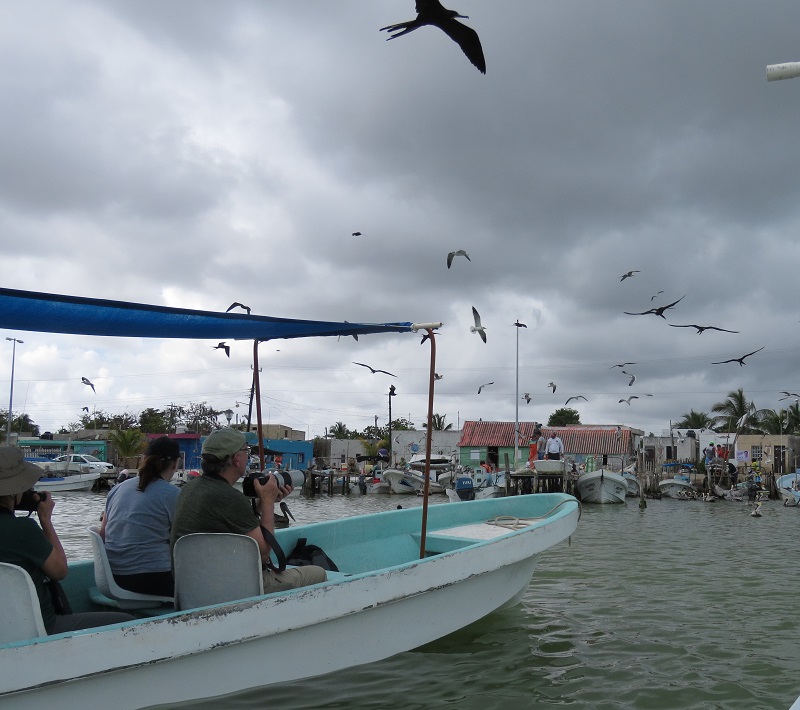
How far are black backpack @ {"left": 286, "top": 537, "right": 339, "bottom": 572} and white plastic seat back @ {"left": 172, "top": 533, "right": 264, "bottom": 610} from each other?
1.69 meters

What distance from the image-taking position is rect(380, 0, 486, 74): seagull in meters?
5.09

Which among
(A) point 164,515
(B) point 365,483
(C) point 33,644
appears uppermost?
(A) point 164,515

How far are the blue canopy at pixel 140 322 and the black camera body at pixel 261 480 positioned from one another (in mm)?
1286

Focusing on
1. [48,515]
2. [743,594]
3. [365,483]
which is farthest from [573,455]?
[48,515]

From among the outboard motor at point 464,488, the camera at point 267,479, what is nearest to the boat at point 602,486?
the outboard motor at point 464,488

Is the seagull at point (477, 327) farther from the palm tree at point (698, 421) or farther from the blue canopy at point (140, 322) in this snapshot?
the palm tree at point (698, 421)

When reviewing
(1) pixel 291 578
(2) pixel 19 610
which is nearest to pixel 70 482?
(1) pixel 291 578

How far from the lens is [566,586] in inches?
366

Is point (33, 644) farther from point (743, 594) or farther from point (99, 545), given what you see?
point (743, 594)

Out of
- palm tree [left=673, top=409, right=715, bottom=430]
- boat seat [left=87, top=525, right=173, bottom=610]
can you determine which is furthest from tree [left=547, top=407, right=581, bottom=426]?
boat seat [left=87, top=525, right=173, bottom=610]

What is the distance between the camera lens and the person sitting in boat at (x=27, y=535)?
12.2 ft

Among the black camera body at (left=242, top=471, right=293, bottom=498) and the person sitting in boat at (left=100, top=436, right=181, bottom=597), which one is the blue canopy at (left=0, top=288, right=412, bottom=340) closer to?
the person sitting in boat at (left=100, top=436, right=181, bottom=597)

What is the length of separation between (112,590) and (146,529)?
1.47 feet

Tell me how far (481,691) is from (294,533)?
2313mm
